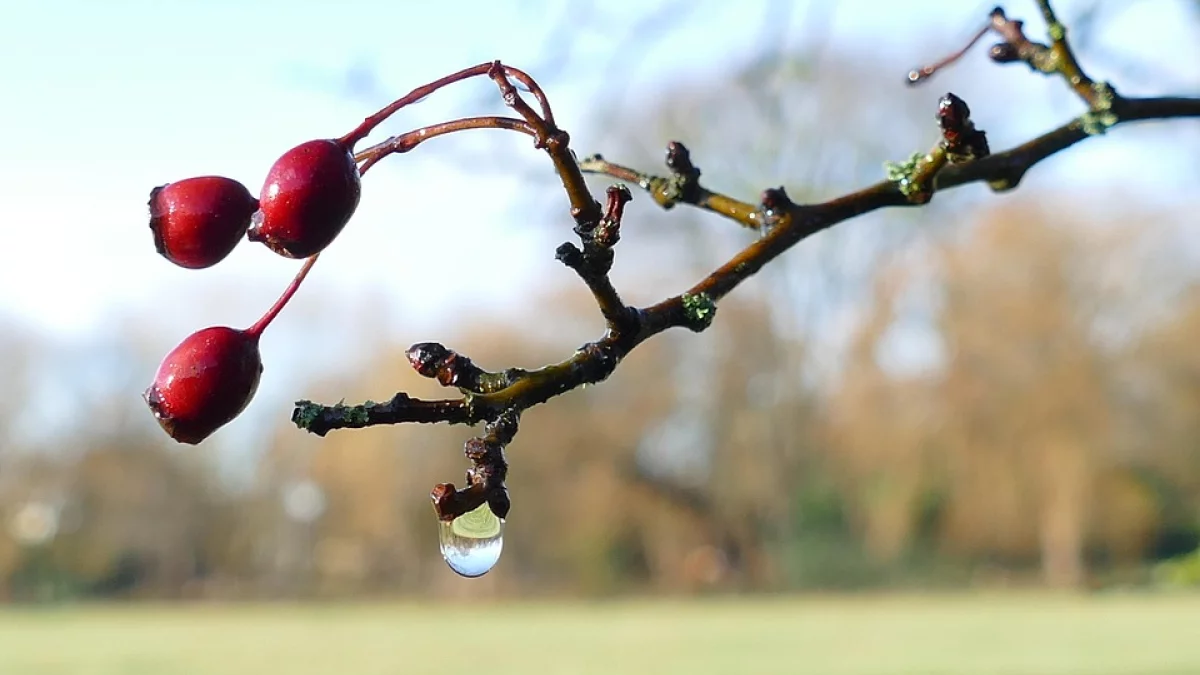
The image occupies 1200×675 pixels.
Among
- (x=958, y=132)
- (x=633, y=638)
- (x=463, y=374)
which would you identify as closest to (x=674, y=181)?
(x=958, y=132)

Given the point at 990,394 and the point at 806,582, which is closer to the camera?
A: the point at 990,394

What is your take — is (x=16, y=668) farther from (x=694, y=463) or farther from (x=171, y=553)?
(x=694, y=463)

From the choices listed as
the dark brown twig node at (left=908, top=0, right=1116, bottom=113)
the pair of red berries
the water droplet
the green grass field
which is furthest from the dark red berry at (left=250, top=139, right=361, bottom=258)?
the green grass field

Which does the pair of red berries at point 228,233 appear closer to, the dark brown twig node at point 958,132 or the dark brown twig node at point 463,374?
the dark brown twig node at point 463,374

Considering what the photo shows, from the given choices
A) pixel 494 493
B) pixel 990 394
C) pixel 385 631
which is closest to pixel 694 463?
pixel 990 394

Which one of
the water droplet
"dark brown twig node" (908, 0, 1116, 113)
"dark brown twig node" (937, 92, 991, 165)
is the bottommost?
the water droplet

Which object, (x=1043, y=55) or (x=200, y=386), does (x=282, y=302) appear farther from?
(x=1043, y=55)

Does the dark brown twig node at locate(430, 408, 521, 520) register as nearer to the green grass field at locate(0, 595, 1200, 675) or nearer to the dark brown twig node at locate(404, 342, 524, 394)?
the dark brown twig node at locate(404, 342, 524, 394)
